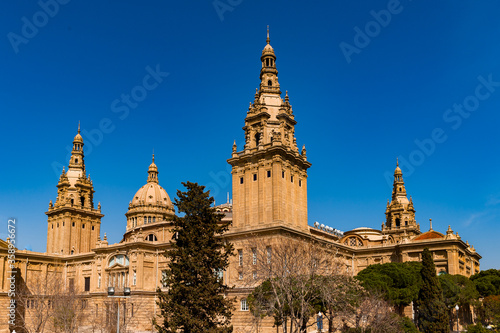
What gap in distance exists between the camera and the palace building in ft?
208

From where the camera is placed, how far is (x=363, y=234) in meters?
102

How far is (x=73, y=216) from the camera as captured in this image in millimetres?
98625

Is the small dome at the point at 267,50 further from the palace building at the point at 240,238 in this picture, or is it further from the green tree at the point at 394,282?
the green tree at the point at 394,282

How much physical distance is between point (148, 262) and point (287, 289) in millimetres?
39572

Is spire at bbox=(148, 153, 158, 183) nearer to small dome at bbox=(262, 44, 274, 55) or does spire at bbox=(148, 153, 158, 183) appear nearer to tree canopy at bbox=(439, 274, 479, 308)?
small dome at bbox=(262, 44, 274, 55)

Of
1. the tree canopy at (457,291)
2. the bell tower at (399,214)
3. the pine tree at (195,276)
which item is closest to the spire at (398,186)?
the bell tower at (399,214)

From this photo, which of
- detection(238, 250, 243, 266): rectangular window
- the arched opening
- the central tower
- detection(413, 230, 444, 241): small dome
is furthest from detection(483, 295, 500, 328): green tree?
the arched opening

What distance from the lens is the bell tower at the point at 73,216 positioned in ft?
320

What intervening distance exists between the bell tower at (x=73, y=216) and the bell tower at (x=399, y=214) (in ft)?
208

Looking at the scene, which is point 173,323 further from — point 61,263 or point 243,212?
point 61,263

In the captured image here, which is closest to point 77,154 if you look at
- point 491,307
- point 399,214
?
point 399,214

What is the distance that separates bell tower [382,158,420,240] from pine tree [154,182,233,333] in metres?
73.0

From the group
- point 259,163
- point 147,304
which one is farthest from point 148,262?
point 259,163

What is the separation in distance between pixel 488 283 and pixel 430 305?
2329 centimetres
